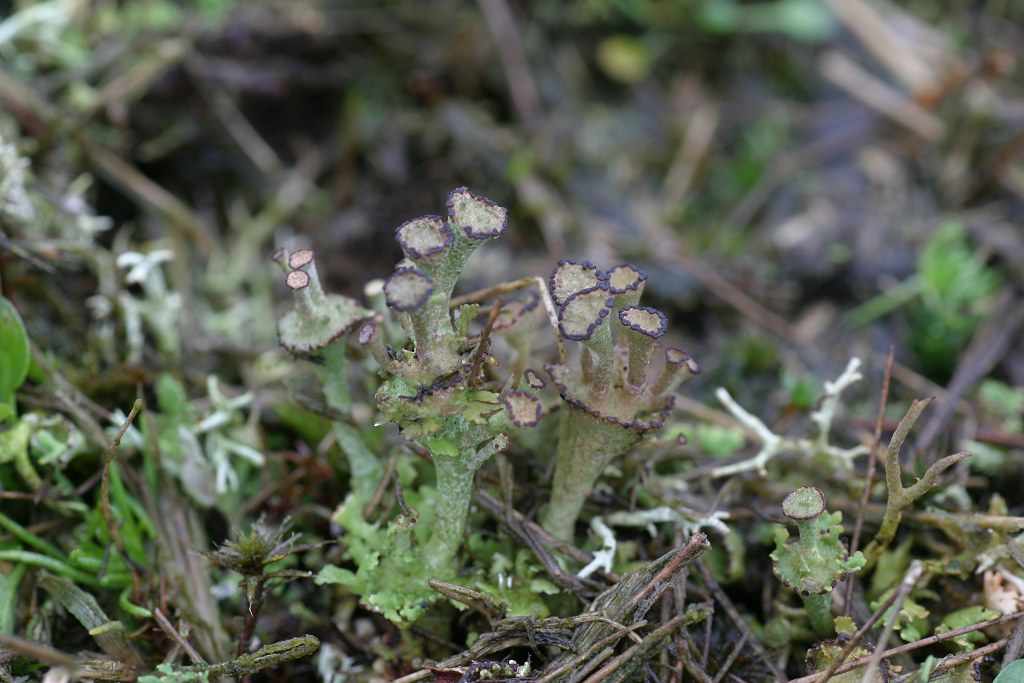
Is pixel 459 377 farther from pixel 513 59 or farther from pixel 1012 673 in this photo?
pixel 513 59

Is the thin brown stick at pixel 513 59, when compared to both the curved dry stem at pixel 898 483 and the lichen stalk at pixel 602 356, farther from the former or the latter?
the curved dry stem at pixel 898 483

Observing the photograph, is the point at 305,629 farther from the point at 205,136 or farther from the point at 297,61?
the point at 297,61

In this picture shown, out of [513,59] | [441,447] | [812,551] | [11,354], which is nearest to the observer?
[441,447]

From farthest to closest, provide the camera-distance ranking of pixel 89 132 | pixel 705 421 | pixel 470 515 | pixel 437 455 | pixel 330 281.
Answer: pixel 330 281 < pixel 89 132 < pixel 705 421 < pixel 470 515 < pixel 437 455

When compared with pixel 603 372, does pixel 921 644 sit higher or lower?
lower

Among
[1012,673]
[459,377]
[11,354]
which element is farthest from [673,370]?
[11,354]

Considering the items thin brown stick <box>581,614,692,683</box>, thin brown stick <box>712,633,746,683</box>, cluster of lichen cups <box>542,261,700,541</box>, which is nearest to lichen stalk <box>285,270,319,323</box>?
cluster of lichen cups <box>542,261,700,541</box>

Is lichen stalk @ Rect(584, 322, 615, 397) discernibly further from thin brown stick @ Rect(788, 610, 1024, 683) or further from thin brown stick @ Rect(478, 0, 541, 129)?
thin brown stick @ Rect(478, 0, 541, 129)

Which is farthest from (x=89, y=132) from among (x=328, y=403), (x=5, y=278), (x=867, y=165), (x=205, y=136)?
(x=867, y=165)
